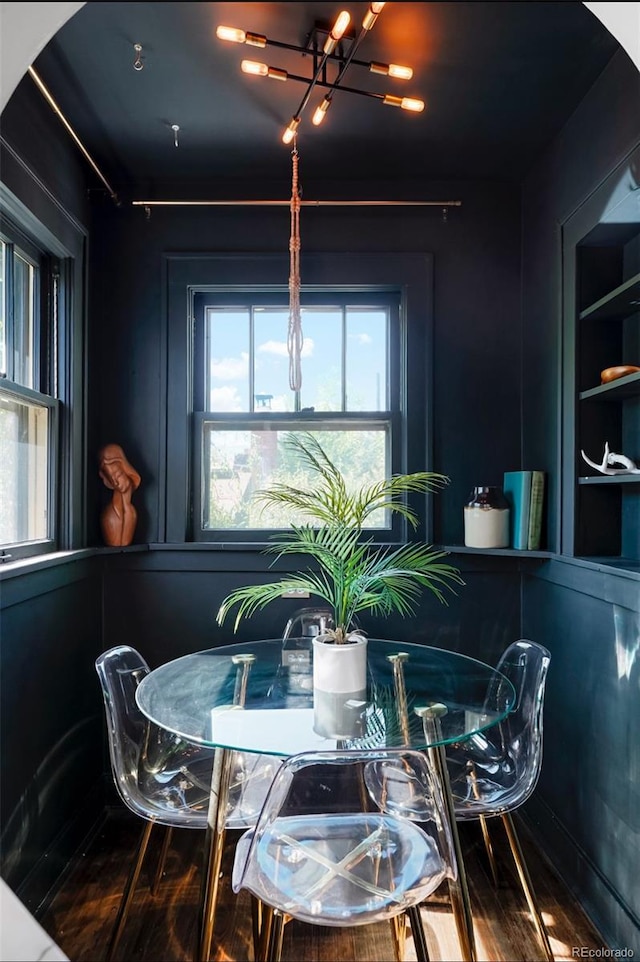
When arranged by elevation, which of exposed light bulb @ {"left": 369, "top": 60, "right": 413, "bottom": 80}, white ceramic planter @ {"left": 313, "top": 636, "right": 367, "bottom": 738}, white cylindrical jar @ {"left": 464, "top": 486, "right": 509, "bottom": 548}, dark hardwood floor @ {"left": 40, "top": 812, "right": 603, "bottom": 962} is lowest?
dark hardwood floor @ {"left": 40, "top": 812, "right": 603, "bottom": 962}

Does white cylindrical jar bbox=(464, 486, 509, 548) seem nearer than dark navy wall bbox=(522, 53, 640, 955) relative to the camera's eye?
No

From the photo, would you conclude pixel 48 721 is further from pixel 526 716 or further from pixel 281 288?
pixel 281 288

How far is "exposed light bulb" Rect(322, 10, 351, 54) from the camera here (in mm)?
1443

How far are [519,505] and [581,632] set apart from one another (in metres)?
0.53

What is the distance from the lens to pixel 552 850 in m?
2.12

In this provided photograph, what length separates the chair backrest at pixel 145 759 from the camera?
168cm

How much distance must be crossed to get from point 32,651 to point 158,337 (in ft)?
4.35

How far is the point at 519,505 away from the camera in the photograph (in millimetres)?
2326

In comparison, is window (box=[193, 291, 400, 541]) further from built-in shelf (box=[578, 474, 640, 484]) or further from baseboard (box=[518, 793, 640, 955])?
baseboard (box=[518, 793, 640, 955])

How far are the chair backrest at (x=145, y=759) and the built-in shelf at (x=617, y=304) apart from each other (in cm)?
187

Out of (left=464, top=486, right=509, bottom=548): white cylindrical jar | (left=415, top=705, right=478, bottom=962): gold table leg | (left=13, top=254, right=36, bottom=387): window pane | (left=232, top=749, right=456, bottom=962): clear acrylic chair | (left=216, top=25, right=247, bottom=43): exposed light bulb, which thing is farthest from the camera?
(left=464, top=486, right=509, bottom=548): white cylindrical jar

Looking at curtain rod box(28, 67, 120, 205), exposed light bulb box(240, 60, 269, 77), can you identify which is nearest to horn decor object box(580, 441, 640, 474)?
exposed light bulb box(240, 60, 269, 77)

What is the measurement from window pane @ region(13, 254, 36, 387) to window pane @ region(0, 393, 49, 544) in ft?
0.40

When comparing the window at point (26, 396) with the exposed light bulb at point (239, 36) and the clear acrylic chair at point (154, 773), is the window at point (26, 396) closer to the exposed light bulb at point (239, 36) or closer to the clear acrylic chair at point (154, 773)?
the clear acrylic chair at point (154, 773)
